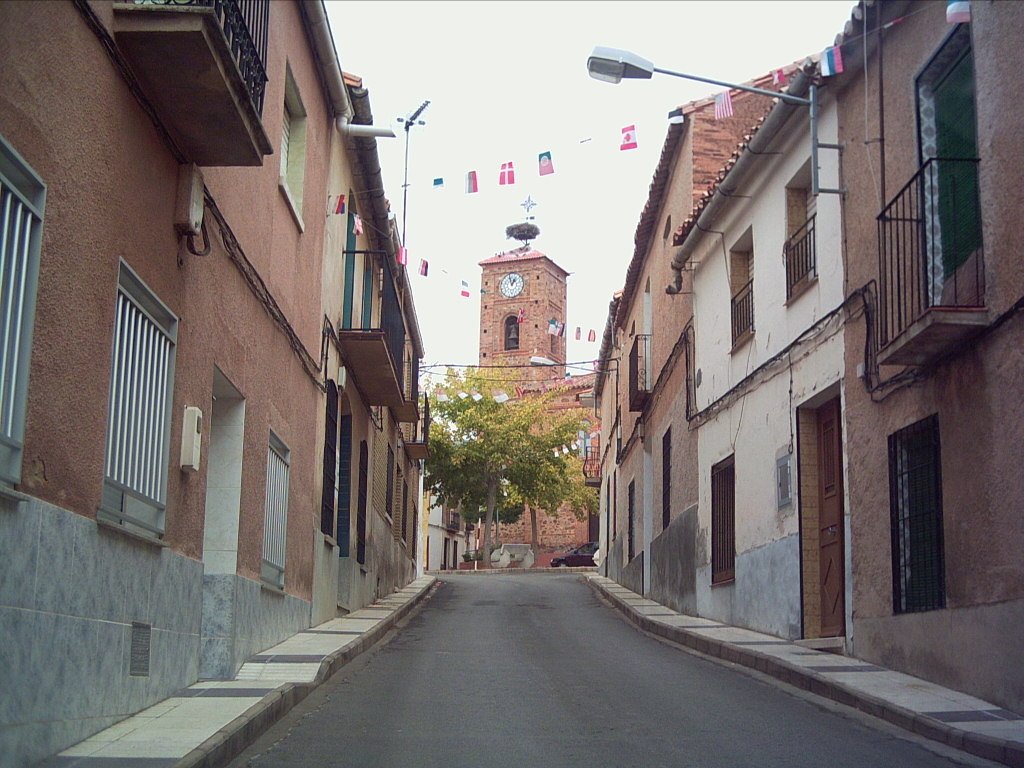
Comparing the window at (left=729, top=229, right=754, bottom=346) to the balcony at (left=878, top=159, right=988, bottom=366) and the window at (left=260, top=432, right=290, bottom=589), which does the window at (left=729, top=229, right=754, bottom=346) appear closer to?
the balcony at (left=878, top=159, right=988, bottom=366)

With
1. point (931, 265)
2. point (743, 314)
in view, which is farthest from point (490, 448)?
point (931, 265)

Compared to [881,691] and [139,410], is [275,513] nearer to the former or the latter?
[139,410]

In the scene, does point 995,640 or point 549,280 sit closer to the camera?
point 995,640

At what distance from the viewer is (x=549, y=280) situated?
75.2 m

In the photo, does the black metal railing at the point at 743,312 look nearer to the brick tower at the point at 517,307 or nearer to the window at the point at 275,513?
the window at the point at 275,513

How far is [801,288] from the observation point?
12750 millimetres

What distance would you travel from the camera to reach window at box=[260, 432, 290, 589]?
11375mm

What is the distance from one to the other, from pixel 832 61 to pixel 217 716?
7.59m

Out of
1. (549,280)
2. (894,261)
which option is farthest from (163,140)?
(549,280)

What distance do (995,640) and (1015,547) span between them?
0.69m

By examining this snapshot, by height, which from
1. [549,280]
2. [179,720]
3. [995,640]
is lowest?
[179,720]

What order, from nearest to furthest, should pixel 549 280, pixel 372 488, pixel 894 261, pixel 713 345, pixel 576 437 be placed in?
pixel 894 261, pixel 713 345, pixel 372 488, pixel 576 437, pixel 549 280

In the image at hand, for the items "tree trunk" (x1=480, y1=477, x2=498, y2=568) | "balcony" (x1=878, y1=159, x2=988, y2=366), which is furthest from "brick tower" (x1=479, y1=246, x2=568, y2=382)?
"balcony" (x1=878, y1=159, x2=988, y2=366)

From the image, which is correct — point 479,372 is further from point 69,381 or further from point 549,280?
point 69,381
